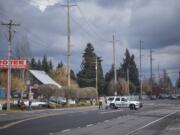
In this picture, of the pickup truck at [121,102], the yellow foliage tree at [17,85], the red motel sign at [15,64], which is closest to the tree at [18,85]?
the yellow foliage tree at [17,85]

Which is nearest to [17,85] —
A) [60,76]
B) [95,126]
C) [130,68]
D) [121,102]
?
[60,76]

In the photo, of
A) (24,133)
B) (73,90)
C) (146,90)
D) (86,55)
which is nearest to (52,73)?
(86,55)

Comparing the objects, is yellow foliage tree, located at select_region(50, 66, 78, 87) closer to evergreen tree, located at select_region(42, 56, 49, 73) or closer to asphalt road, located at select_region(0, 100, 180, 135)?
evergreen tree, located at select_region(42, 56, 49, 73)

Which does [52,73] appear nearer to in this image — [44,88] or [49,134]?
[44,88]

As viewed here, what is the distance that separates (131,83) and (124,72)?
30.6 ft

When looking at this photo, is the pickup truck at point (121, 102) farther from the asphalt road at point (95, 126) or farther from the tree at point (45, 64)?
the tree at point (45, 64)

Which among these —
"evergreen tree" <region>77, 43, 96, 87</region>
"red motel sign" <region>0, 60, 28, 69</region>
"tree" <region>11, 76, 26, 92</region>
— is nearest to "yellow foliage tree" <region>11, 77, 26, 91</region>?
"tree" <region>11, 76, 26, 92</region>

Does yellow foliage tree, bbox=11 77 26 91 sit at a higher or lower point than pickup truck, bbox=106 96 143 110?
higher

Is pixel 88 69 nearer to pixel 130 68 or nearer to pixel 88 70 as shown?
pixel 88 70

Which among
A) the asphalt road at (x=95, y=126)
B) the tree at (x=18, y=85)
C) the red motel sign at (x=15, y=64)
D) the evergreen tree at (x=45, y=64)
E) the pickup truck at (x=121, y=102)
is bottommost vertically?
the asphalt road at (x=95, y=126)

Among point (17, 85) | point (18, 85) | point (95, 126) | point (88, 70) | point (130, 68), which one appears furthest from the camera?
point (130, 68)

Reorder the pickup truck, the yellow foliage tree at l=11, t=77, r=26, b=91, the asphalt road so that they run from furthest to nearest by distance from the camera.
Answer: the yellow foliage tree at l=11, t=77, r=26, b=91 → the pickup truck → the asphalt road

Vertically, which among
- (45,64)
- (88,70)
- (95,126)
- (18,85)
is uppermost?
(45,64)

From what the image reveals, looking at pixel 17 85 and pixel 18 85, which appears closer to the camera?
pixel 18 85
